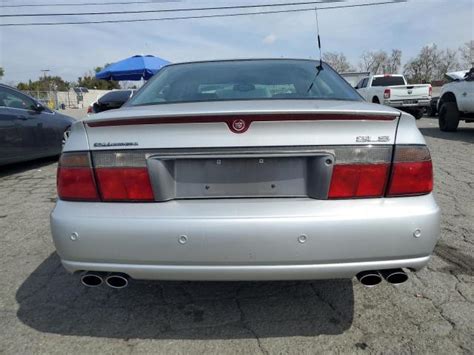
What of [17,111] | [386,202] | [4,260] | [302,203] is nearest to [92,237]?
[302,203]

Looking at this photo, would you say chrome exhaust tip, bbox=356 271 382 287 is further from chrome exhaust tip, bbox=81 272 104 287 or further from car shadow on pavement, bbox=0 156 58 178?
car shadow on pavement, bbox=0 156 58 178

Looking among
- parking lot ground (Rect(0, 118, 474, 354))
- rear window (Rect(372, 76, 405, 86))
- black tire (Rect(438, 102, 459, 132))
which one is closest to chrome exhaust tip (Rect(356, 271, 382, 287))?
parking lot ground (Rect(0, 118, 474, 354))

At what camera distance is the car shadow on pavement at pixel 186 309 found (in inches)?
95.6

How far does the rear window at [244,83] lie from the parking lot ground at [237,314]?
126 cm

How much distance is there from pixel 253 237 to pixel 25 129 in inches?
232

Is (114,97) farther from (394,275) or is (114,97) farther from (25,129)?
(394,275)

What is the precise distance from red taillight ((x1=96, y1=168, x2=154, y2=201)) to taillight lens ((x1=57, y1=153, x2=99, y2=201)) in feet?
0.16

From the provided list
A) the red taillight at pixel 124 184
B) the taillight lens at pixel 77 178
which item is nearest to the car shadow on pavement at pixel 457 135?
the red taillight at pixel 124 184

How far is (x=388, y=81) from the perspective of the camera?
18.6 m

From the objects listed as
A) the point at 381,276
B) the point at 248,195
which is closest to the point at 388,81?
the point at 381,276

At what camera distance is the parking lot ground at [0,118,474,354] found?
2283mm

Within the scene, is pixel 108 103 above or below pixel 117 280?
above

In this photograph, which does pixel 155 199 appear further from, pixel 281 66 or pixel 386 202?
pixel 281 66

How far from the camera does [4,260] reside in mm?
3439
